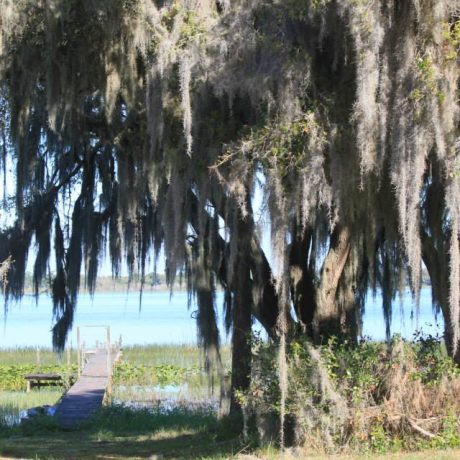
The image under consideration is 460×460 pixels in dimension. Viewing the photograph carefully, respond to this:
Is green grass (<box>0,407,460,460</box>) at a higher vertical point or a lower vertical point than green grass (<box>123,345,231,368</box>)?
higher

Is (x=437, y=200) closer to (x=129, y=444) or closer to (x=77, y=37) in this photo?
(x=77, y=37)

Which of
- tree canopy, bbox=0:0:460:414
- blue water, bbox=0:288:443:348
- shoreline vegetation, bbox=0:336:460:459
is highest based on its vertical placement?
tree canopy, bbox=0:0:460:414

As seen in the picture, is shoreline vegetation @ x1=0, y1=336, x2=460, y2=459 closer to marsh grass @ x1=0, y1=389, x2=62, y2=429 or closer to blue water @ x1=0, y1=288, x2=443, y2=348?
blue water @ x1=0, y1=288, x2=443, y2=348

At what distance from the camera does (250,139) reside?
5.82m

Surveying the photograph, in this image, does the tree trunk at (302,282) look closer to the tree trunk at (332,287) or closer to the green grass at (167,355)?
the tree trunk at (332,287)

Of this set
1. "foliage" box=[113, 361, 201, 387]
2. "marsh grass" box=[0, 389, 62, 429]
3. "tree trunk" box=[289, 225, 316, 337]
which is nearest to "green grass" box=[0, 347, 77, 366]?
"foliage" box=[113, 361, 201, 387]

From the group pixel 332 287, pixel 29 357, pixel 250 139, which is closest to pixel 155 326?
pixel 29 357

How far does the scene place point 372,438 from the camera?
6.01 metres

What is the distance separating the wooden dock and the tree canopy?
2.85m

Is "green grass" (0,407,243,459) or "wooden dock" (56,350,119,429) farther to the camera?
"wooden dock" (56,350,119,429)

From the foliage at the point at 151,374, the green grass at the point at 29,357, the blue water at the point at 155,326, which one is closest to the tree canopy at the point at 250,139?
the blue water at the point at 155,326

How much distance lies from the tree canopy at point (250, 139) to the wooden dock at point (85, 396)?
2854 millimetres

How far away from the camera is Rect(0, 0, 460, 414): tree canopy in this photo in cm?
527

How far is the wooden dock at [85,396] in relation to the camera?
36.0ft
